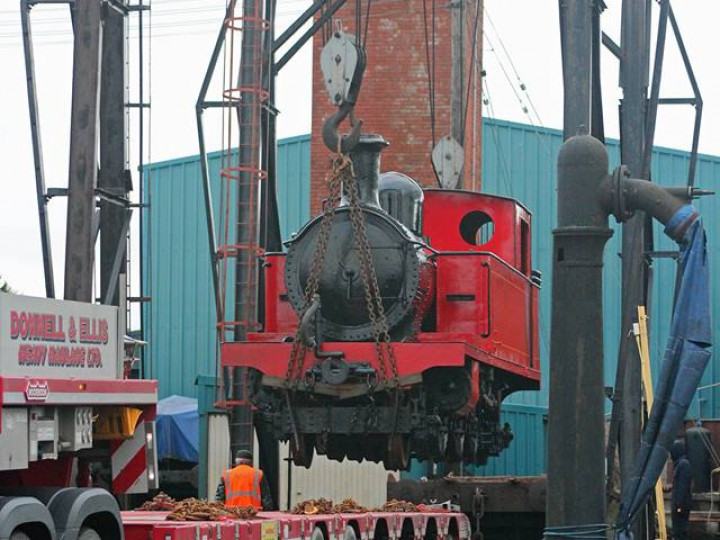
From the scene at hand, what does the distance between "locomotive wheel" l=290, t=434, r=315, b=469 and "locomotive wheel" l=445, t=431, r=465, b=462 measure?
5.38 ft

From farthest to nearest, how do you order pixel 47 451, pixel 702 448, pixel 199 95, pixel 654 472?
pixel 702 448, pixel 199 95, pixel 47 451, pixel 654 472

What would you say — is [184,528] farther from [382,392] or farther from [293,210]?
[293,210]

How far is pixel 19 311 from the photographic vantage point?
9258 millimetres

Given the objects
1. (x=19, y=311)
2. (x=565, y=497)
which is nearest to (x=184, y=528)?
(x=19, y=311)

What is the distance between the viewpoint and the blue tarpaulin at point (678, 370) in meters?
8.84

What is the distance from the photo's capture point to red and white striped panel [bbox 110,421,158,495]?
11031 millimetres

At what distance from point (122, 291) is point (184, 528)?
23.9ft

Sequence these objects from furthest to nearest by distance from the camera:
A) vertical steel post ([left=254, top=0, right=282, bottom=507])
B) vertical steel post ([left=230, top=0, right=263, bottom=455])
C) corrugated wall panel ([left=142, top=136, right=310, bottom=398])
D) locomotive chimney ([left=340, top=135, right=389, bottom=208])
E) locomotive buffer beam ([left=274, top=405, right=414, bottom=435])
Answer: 1. corrugated wall panel ([left=142, top=136, right=310, bottom=398])
2. vertical steel post ([left=254, top=0, right=282, bottom=507])
3. vertical steel post ([left=230, top=0, right=263, bottom=455])
4. locomotive chimney ([left=340, top=135, right=389, bottom=208])
5. locomotive buffer beam ([left=274, top=405, right=414, bottom=435])

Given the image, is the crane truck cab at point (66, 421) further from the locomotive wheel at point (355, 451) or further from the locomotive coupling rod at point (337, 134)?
the locomotive wheel at point (355, 451)

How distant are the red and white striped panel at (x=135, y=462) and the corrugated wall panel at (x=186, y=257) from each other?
79.1ft

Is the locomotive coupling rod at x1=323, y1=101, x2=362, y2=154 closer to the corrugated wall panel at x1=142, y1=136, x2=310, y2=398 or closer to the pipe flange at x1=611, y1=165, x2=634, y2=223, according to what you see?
the pipe flange at x1=611, y1=165, x2=634, y2=223

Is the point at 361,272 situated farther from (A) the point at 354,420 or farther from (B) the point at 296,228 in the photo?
(B) the point at 296,228

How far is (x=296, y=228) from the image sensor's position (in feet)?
117

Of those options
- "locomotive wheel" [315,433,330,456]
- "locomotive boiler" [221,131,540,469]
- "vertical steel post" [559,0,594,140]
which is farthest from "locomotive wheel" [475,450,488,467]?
"vertical steel post" [559,0,594,140]
